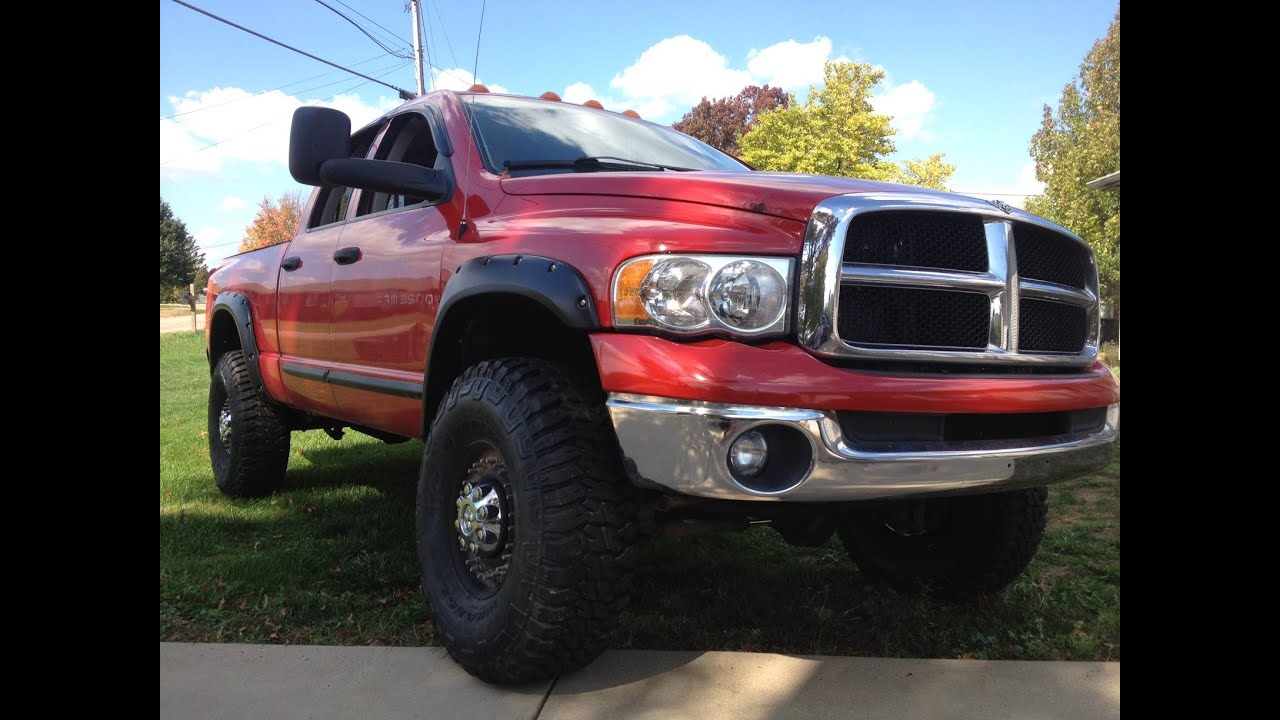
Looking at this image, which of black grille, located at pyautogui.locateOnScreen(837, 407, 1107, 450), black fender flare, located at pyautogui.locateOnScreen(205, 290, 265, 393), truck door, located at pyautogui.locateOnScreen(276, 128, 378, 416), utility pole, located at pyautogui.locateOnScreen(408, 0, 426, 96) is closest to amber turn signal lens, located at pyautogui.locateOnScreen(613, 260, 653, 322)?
black grille, located at pyautogui.locateOnScreen(837, 407, 1107, 450)

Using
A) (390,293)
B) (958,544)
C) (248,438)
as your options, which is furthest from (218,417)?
(958,544)

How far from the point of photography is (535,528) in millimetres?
2387

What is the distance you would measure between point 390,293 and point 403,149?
35.2 inches

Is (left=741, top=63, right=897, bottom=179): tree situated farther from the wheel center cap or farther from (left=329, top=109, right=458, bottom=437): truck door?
the wheel center cap

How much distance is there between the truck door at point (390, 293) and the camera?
3.21m

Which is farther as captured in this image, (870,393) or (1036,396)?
(1036,396)

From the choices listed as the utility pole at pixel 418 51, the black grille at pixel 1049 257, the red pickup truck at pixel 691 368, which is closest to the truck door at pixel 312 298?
the red pickup truck at pixel 691 368

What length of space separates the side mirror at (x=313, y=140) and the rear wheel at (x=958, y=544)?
2299 mm

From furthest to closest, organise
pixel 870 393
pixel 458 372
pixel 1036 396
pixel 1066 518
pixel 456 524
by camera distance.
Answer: pixel 1066 518 < pixel 458 372 < pixel 456 524 < pixel 1036 396 < pixel 870 393

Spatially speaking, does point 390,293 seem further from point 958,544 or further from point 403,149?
point 958,544

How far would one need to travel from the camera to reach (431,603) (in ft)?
9.21
